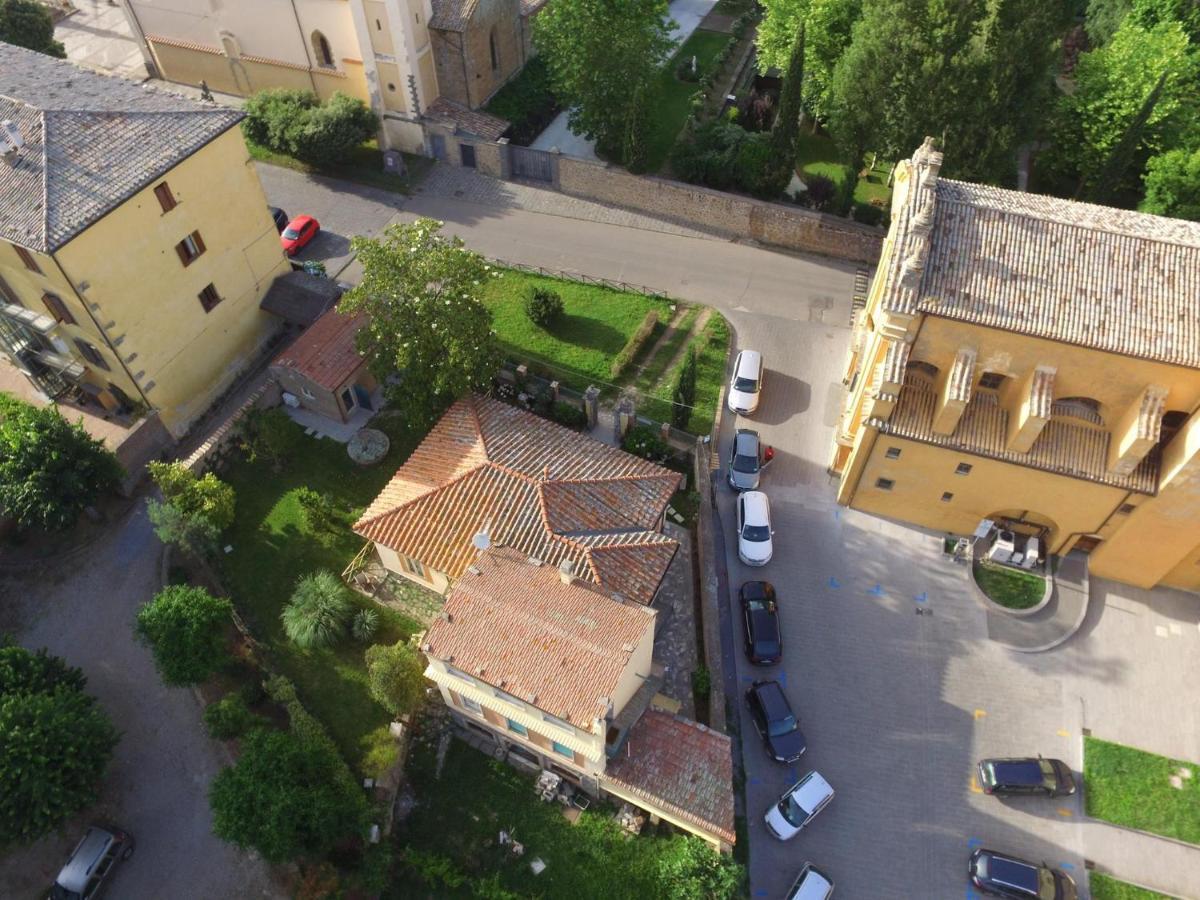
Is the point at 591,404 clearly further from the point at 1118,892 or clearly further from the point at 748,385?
the point at 1118,892

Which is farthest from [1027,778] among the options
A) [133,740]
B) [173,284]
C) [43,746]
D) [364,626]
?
[173,284]

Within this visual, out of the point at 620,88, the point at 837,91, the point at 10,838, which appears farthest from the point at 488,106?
the point at 10,838

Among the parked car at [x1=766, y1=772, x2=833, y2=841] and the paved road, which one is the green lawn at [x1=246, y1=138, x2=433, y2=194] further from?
the parked car at [x1=766, y1=772, x2=833, y2=841]

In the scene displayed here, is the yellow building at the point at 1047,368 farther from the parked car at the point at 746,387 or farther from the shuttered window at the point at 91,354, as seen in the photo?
the shuttered window at the point at 91,354

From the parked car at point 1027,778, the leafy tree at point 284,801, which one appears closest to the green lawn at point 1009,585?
the parked car at point 1027,778

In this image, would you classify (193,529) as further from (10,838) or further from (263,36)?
(263,36)
